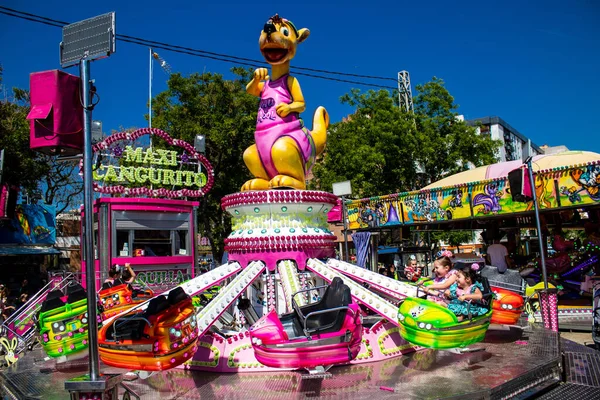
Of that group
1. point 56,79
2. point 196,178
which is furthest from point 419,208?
point 56,79

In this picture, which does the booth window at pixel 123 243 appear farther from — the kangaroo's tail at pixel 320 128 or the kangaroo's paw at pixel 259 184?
the kangaroo's tail at pixel 320 128

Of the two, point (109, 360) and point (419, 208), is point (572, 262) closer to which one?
point (419, 208)

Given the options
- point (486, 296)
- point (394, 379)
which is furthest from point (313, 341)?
point (486, 296)

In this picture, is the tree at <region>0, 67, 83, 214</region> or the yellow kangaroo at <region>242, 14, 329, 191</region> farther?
the tree at <region>0, 67, 83, 214</region>

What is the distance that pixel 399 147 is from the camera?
24.3 meters

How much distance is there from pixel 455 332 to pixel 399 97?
2319 centimetres

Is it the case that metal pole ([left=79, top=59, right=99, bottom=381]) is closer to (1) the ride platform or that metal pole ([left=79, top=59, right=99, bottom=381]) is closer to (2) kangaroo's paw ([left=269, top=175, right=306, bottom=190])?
(1) the ride platform

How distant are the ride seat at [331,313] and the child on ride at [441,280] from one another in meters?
1.55

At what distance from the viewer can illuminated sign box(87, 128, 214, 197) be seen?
640 inches

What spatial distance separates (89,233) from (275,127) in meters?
5.33

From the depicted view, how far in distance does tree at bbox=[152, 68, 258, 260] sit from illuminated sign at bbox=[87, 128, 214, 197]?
4.43m

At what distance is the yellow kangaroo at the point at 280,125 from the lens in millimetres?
8438

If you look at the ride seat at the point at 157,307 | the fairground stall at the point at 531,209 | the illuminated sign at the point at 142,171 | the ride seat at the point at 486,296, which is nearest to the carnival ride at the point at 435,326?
the ride seat at the point at 486,296

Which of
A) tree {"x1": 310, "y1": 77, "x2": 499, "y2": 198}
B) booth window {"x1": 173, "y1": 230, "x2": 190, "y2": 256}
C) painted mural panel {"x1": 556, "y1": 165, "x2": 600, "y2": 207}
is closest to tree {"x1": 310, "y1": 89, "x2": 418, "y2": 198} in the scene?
tree {"x1": 310, "y1": 77, "x2": 499, "y2": 198}
